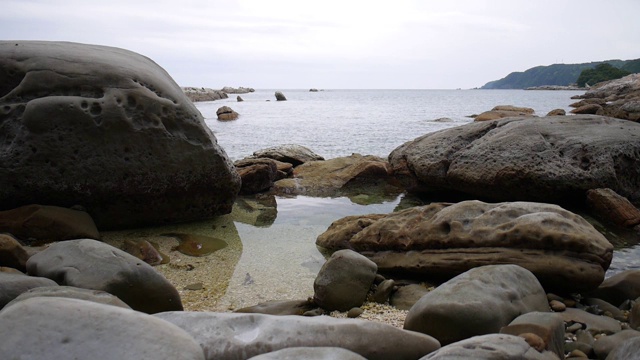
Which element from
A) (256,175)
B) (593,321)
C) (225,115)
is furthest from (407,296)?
(225,115)

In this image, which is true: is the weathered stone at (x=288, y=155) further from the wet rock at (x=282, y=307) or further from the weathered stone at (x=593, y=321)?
the weathered stone at (x=593, y=321)

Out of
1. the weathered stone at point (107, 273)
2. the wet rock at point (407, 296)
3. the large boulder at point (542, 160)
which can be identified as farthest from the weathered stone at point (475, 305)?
the large boulder at point (542, 160)

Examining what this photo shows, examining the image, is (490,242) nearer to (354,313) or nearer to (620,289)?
(620,289)

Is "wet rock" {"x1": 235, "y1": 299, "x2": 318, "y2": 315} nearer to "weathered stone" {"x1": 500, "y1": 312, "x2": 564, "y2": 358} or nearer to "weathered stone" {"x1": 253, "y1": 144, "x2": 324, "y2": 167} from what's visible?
"weathered stone" {"x1": 500, "y1": 312, "x2": 564, "y2": 358}

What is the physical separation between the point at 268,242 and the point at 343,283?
2.44 meters

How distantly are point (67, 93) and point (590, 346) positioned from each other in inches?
257

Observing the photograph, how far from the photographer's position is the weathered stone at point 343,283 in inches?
194

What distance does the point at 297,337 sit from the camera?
3.22 m

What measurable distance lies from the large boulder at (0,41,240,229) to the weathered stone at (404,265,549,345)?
450 centimetres

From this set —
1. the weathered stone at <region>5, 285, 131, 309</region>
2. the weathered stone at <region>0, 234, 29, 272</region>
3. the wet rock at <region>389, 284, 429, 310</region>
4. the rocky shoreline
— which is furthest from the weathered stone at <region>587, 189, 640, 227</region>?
the weathered stone at <region>0, 234, 29, 272</region>

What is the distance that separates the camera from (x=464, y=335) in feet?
12.3

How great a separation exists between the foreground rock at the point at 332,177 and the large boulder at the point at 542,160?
1.82 metres

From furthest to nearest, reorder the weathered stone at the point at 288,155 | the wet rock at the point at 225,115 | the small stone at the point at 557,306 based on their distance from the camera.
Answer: the wet rock at the point at 225,115 < the weathered stone at the point at 288,155 < the small stone at the point at 557,306

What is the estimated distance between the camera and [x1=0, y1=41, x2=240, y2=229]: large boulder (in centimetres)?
674
